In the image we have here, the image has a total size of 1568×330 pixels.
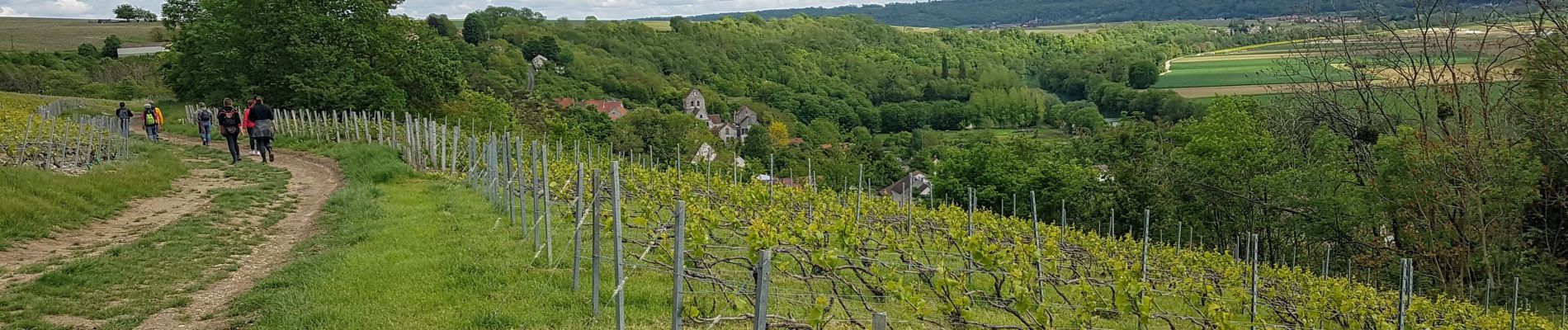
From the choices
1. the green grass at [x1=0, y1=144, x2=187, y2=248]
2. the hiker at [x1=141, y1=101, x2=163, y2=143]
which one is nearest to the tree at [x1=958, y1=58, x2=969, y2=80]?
the hiker at [x1=141, y1=101, x2=163, y2=143]

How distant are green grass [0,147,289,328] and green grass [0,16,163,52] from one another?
7611 centimetres

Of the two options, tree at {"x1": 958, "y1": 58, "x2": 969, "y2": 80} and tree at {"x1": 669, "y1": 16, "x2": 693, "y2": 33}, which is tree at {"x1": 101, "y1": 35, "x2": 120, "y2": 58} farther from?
tree at {"x1": 958, "y1": 58, "x2": 969, "y2": 80}

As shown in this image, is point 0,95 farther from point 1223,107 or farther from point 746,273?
point 1223,107

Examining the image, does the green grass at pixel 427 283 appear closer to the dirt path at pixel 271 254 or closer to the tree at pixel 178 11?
the dirt path at pixel 271 254

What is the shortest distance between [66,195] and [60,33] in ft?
357

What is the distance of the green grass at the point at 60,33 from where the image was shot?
8262 centimetres

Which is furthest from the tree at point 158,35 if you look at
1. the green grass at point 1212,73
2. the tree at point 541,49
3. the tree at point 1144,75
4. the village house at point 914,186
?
the tree at point 1144,75

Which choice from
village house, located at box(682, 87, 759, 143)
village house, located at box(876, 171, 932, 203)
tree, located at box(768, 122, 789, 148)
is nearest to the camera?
village house, located at box(876, 171, 932, 203)

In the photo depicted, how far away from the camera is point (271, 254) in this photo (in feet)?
31.2

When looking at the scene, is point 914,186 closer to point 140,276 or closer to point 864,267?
point 864,267

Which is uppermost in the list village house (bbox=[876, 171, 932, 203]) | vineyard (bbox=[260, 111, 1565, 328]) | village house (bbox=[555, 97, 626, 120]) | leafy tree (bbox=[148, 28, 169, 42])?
leafy tree (bbox=[148, 28, 169, 42])

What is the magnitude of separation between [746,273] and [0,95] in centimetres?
3714

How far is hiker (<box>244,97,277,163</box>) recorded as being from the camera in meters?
16.9

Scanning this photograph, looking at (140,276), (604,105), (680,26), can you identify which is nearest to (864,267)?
(140,276)
